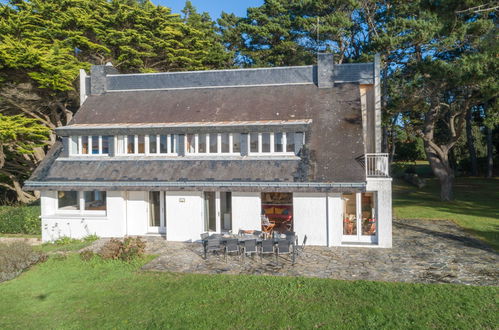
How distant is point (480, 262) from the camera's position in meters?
12.9

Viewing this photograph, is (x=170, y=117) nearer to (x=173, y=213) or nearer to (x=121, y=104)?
(x=121, y=104)

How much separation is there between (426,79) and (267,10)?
21.5m

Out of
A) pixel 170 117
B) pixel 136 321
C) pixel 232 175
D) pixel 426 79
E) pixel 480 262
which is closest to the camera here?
pixel 136 321

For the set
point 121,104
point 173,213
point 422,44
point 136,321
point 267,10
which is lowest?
point 136,321

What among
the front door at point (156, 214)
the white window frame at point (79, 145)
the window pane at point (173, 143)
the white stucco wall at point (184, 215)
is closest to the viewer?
the white stucco wall at point (184, 215)

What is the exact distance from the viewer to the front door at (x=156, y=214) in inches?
707

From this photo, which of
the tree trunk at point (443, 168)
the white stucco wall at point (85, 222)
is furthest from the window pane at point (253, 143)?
the tree trunk at point (443, 168)

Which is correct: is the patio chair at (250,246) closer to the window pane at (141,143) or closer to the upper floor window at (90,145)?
the window pane at (141,143)

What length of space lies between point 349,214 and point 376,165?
8.11ft

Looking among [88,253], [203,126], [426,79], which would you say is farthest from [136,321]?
[426,79]

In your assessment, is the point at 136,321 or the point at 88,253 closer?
the point at 136,321

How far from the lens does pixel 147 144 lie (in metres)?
18.0

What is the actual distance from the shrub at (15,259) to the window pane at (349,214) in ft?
40.9

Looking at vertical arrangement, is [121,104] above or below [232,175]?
above
